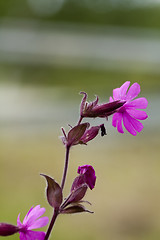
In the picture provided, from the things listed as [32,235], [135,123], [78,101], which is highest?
[78,101]

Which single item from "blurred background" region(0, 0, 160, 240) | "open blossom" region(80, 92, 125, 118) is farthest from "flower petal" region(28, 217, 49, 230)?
"blurred background" region(0, 0, 160, 240)

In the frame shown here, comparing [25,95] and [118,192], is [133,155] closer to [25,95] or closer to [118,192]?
[118,192]

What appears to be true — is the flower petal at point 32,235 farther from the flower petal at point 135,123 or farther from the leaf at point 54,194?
the flower petal at point 135,123

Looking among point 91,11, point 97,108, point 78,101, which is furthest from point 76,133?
point 91,11

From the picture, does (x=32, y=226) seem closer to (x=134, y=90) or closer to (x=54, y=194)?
(x=54, y=194)

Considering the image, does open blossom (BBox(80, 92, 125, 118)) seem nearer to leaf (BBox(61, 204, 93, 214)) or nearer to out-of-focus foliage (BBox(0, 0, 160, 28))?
leaf (BBox(61, 204, 93, 214))

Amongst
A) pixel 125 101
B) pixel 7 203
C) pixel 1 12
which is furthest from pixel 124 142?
pixel 1 12
